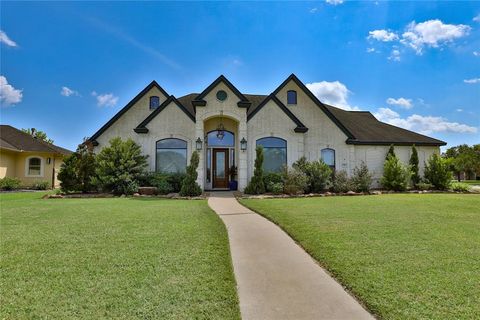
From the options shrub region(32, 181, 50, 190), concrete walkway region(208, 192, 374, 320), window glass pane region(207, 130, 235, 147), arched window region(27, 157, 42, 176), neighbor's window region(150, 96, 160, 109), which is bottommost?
concrete walkway region(208, 192, 374, 320)

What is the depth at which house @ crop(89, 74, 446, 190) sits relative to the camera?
1574 centimetres

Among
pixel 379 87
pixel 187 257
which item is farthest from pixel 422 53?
pixel 187 257

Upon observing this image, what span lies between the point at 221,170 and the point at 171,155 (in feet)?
10.6

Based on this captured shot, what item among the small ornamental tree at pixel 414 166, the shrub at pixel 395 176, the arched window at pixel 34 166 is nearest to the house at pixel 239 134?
the small ornamental tree at pixel 414 166

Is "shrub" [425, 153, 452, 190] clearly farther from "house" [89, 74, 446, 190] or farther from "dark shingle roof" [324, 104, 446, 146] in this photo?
"dark shingle roof" [324, 104, 446, 146]

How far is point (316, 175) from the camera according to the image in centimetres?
1480

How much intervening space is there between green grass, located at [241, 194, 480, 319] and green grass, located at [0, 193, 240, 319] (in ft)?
5.41

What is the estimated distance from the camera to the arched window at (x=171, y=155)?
54.4ft

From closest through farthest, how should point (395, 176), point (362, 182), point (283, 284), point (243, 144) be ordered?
point (283, 284)
point (362, 182)
point (243, 144)
point (395, 176)

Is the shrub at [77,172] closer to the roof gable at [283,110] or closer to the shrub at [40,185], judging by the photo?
the shrub at [40,185]

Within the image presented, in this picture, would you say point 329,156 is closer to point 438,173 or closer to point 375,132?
point 375,132

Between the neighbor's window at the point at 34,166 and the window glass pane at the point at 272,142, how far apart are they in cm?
1897

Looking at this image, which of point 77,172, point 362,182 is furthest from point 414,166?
point 77,172

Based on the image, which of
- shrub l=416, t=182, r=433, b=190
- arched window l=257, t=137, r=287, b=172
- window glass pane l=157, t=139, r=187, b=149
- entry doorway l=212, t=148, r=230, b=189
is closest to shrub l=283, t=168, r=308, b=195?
arched window l=257, t=137, r=287, b=172
